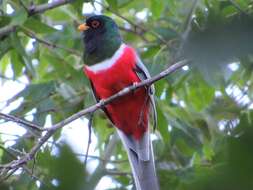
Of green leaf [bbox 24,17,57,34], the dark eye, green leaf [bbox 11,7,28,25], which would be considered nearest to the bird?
the dark eye

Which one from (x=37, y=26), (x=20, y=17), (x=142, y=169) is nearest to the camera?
(x=142, y=169)

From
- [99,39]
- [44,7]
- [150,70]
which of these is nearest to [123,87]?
[150,70]

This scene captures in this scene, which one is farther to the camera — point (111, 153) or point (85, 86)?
point (111, 153)

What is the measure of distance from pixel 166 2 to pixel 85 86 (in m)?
1.05

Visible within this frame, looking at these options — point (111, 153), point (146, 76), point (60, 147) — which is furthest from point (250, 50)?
point (111, 153)

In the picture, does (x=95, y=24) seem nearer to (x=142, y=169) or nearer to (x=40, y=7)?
(x=40, y=7)

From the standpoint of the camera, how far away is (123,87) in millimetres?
3373

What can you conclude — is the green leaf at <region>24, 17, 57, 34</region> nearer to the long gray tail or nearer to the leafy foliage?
the leafy foliage

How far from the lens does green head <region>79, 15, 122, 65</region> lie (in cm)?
359

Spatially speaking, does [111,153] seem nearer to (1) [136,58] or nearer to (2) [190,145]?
(2) [190,145]

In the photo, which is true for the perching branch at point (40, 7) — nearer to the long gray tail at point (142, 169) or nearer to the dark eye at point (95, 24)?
the dark eye at point (95, 24)

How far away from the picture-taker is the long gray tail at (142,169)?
2.80 m

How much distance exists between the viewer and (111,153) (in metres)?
4.73

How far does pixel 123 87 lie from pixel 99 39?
1.73 ft
